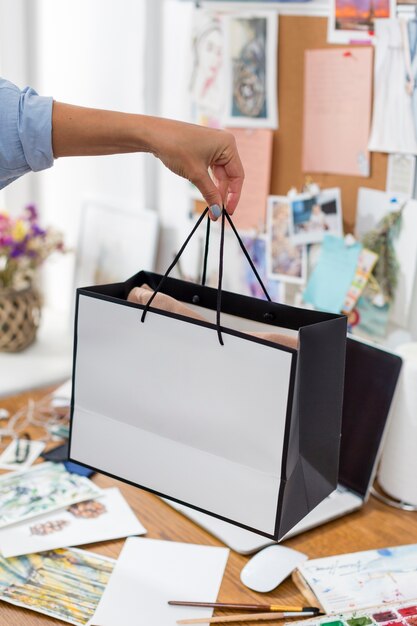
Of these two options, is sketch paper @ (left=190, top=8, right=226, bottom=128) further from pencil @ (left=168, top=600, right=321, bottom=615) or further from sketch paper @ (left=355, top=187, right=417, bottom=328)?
pencil @ (left=168, top=600, right=321, bottom=615)

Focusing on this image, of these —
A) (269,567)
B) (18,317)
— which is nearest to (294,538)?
(269,567)

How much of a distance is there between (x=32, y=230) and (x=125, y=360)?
1.06 metres

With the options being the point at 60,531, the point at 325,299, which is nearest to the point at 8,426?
the point at 60,531

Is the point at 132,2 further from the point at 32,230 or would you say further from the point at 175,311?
the point at 175,311

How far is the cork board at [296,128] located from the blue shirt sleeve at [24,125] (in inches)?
27.4

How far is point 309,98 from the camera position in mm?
1358

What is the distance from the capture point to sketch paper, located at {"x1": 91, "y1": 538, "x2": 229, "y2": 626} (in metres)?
0.94

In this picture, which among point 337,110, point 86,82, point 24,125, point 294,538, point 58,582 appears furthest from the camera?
point 86,82

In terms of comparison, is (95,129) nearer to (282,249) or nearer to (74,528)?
(74,528)

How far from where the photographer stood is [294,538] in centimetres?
110

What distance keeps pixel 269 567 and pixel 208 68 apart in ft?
3.31

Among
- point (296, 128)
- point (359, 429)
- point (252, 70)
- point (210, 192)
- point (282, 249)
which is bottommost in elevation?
point (359, 429)

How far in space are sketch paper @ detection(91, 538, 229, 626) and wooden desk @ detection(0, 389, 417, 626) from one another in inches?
0.8

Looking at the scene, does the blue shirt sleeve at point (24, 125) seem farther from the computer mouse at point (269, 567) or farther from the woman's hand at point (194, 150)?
the computer mouse at point (269, 567)
